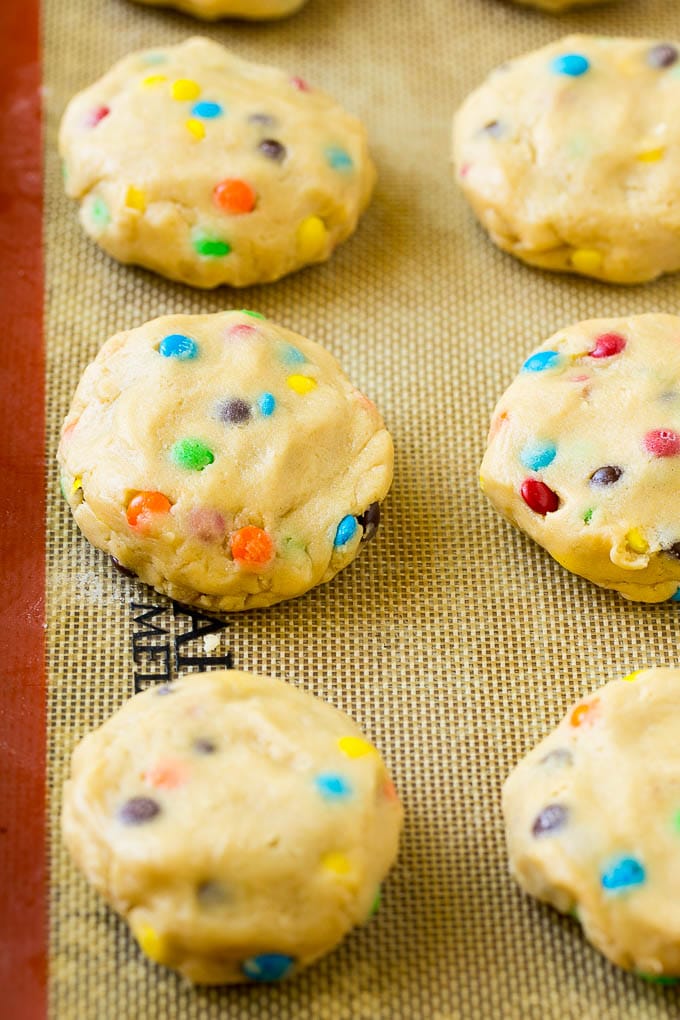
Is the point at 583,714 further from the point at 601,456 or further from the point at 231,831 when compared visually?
the point at 231,831

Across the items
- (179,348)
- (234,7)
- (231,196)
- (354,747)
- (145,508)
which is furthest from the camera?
(234,7)

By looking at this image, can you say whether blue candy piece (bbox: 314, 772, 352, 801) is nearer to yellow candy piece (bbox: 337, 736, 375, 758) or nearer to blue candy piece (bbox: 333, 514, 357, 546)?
yellow candy piece (bbox: 337, 736, 375, 758)

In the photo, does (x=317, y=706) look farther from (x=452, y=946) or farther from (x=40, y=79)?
(x=40, y=79)

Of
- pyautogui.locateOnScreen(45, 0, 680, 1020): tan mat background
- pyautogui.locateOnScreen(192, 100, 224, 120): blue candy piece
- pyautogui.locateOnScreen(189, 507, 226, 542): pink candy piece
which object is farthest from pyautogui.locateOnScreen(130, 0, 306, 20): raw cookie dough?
pyautogui.locateOnScreen(189, 507, 226, 542): pink candy piece

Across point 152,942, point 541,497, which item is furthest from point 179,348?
point 152,942

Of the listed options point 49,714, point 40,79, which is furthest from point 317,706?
point 40,79
